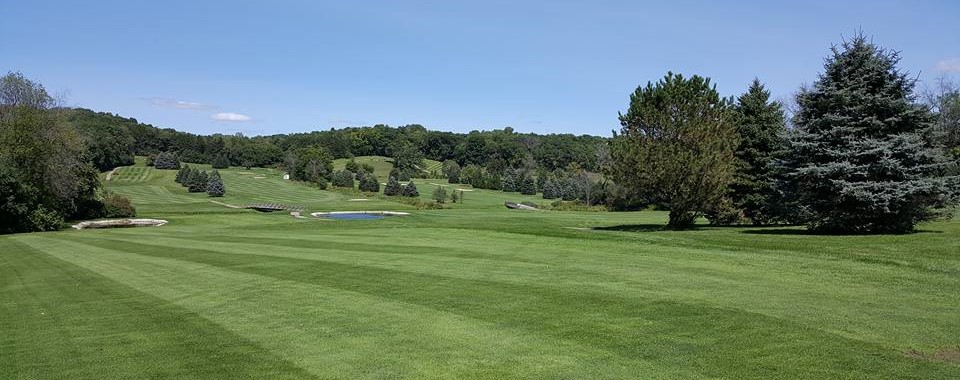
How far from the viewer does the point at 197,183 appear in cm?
10256

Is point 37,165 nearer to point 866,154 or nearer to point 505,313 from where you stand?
point 505,313

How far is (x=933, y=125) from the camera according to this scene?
927 inches

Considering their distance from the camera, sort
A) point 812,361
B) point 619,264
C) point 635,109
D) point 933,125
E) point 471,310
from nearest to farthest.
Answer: point 812,361 → point 471,310 → point 619,264 → point 933,125 → point 635,109

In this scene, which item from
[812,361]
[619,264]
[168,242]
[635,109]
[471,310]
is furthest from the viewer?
[635,109]

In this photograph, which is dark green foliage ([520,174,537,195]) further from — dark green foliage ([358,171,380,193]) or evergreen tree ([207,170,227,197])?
evergreen tree ([207,170,227,197])

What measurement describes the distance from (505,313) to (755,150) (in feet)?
89.5

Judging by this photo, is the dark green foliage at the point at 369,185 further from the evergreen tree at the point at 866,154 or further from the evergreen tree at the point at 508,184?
the evergreen tree at the point at 866,154

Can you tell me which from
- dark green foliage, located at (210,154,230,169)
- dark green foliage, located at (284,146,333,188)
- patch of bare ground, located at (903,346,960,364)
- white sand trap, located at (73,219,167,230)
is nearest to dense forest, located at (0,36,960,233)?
white sand trap, located at (73,219,167,230)

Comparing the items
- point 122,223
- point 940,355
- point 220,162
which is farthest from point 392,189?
point 940,355

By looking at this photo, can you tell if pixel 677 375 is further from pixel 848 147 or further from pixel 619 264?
pixel 848 147

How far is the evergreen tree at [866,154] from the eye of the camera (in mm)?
22486

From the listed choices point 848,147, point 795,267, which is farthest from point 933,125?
point 795,267

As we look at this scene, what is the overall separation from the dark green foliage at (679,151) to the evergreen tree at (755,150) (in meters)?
2.51

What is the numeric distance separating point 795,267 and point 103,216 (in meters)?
62.4
